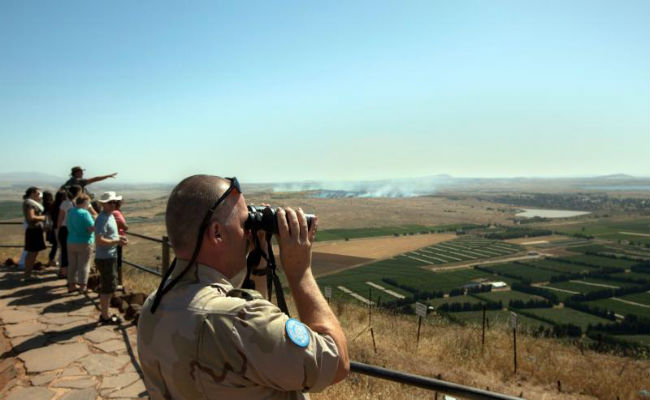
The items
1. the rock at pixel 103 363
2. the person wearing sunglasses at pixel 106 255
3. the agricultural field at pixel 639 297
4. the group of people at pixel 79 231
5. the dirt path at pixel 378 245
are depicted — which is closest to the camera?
the rock at pixel 103 363

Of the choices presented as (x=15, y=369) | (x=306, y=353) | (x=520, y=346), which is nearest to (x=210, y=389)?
(x=306, y=353)

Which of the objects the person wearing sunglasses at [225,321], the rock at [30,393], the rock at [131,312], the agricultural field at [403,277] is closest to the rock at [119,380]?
the rock at [30,393]

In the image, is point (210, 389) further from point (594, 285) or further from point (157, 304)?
point (594, 285)

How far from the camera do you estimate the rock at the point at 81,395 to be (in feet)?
11.7

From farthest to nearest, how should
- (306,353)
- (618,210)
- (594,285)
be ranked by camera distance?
(618,210)
(594,285)
(306,353)

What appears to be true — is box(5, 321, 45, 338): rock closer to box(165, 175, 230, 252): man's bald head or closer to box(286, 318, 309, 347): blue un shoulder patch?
box(165, 175, 230, 252): man's bald head

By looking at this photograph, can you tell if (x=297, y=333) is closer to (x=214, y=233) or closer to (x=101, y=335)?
(x=214, y=233)

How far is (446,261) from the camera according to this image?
4800 centimetres

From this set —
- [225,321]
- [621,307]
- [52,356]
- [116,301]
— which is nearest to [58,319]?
[116,301]

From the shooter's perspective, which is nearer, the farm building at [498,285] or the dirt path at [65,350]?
the dirt path at [65,350]

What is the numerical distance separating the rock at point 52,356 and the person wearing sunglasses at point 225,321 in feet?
13.0

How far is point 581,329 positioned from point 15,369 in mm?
33105

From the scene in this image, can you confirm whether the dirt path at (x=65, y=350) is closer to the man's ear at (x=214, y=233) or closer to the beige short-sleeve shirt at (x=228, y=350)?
the beige short-sleeve shirt at (x=228, y=350)

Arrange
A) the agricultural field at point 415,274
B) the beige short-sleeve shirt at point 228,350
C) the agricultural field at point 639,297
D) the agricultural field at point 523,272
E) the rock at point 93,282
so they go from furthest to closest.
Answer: the agricultural field at point 523,272
the agricultural field at point 415,274
the agricultural field at point 639,297
the rock at point 93,282
the beige short-sleeve shirt at point 228,350
